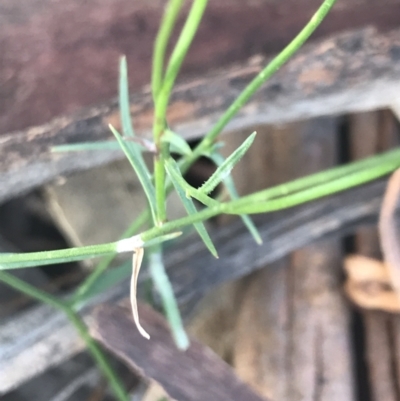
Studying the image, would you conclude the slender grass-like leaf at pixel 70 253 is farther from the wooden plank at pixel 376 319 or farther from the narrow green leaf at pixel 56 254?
the wooden plank at pixel 376 319

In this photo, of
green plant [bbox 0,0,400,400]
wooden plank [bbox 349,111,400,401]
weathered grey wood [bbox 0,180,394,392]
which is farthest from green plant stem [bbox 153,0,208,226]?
wooden plank [bbox 349,111,400,401]

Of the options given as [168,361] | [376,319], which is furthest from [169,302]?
[376,319]

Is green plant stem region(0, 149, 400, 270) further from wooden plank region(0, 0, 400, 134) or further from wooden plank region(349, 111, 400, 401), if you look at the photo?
A: wooden plank region(349, 111, 400, 401)

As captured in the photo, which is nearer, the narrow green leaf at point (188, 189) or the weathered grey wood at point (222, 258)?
the narrow green leaf at point (188, 189)

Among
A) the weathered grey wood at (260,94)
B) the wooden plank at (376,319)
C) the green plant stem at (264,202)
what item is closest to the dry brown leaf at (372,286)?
the wooden plank at (376,319)

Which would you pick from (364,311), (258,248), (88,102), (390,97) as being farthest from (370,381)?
(88,102)

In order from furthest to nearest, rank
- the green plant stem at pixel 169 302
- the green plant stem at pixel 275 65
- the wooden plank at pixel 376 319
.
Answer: the wooden plank at pixel 376 319, the green plant stem at pixel 169 302, the green plant stem at pixel 275 65

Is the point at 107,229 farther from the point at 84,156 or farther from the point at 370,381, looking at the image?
the point at 370,381

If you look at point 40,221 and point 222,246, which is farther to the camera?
point 40,221
